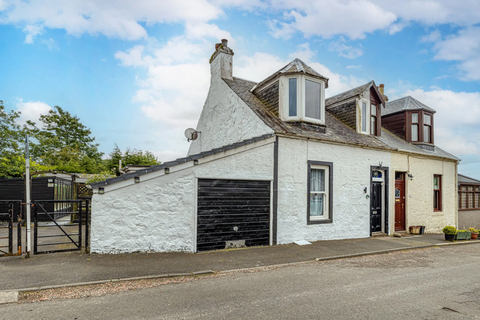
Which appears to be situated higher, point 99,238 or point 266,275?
point 99,238

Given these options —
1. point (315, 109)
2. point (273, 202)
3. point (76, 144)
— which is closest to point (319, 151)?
point (315, 109)

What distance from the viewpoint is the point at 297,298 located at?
16.8ft

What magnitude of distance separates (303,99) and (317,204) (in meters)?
4.25

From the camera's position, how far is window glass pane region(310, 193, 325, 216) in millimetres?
11141

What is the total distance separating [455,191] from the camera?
16.1 meters

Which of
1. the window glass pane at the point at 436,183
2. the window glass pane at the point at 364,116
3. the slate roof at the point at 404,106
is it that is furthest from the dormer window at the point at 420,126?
the window glass pane at the point at 364,116

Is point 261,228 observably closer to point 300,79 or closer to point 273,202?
point 273,202

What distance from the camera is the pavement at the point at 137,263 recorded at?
5764 mm

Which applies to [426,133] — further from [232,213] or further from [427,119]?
[232,213]

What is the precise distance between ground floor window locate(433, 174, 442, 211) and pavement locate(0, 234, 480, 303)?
732 centimetres

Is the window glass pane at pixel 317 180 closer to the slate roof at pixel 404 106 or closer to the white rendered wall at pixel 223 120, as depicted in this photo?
the white rendered wall at pixel 223 120

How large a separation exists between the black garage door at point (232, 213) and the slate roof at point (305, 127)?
239 centimetres

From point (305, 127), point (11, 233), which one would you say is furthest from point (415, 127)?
point (11, 233)

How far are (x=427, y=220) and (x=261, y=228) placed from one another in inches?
399
